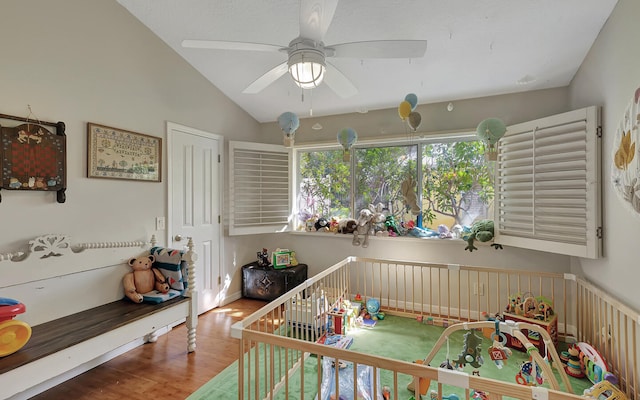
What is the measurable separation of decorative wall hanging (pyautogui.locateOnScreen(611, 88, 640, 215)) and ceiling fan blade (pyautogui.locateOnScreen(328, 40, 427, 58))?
3.92 ft

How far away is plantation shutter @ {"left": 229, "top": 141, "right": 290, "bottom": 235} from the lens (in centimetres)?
353

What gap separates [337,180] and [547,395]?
9.87 ft

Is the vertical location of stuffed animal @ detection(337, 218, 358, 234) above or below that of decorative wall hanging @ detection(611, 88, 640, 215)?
below

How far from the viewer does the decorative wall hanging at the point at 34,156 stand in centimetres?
181

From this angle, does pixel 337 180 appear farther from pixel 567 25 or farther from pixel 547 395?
pixel 547 395

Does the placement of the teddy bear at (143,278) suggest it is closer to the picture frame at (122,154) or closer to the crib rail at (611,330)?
the picture frame at (122,154)

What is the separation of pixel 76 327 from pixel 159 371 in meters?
0.64

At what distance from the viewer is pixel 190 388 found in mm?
2008

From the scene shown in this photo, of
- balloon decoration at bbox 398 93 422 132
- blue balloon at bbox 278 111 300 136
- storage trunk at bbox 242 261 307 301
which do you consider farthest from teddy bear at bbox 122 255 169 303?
balloon decoration at bbox 398 93 422 132

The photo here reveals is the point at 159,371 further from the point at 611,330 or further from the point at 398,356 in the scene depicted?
the point at 611,330

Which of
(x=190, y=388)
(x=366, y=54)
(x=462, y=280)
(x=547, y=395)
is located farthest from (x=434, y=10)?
(x=190, y=388)

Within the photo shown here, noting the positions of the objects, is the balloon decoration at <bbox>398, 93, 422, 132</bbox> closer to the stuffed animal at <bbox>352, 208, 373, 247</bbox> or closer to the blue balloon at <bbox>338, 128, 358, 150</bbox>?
the blue balloon at <bbox>338, 128, 358, 150</bbox>

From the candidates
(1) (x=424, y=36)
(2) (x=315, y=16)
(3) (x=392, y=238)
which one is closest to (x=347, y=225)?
(3) (x=392, y=238)

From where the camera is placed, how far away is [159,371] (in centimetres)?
219
